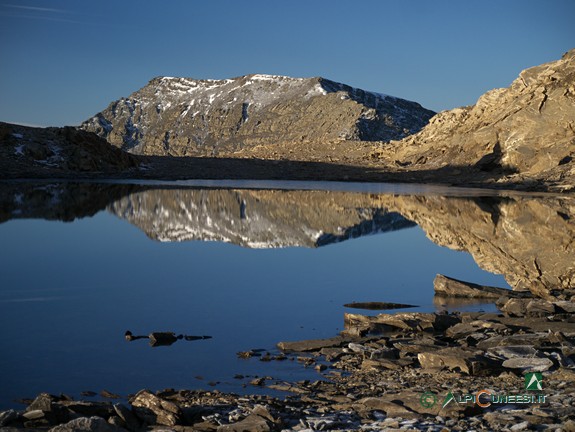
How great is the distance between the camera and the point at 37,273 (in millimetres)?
14672

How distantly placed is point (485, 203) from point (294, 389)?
2975cm

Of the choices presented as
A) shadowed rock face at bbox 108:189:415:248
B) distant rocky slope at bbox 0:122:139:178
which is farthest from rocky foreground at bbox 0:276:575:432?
distant rocky slope at bbox 0:122:139:178

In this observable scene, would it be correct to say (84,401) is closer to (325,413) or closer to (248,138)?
(325,413)

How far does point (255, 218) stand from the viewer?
26.5 metres

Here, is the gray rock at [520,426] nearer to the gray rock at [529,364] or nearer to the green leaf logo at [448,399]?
the green leaf logo at [448,399]

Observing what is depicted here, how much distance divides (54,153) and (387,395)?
174 feet

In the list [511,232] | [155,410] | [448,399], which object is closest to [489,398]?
[448,399]

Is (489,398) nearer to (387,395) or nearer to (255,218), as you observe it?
(387,395)

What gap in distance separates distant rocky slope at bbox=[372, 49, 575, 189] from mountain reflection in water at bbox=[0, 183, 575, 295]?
12.6 meters

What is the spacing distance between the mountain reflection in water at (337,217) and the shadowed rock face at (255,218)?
0.13 feet

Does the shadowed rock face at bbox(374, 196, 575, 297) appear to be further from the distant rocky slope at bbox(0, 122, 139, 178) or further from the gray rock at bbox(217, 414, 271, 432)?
the distant rocky slope at bbox(0, 122, 139, 178)

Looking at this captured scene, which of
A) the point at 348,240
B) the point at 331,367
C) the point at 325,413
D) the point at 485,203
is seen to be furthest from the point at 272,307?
the point at 485,203

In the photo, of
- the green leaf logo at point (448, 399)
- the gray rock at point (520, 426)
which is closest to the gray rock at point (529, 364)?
the green leaf logo at point (448, 399)

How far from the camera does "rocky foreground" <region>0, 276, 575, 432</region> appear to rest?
636cm
